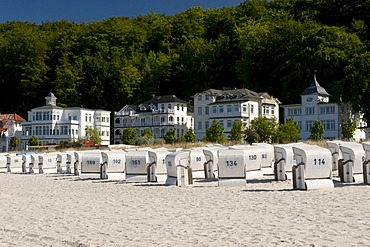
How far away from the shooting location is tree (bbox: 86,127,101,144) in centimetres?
7897

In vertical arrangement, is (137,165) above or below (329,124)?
below

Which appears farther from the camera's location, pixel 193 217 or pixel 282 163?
pixel 282 163

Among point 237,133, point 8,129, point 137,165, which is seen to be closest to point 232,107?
point 237,133

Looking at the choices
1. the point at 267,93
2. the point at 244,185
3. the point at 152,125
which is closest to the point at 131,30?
the point at 152,125

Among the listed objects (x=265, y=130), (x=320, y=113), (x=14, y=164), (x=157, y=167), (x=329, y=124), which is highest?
(x=320, y=113)

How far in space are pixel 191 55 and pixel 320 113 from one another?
3631 centimetres

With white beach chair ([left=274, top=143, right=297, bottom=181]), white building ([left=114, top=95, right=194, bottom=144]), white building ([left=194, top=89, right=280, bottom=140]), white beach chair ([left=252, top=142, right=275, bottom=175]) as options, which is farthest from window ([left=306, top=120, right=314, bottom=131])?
white beach chair ([left=274, top=143, right=297, bottom=181])

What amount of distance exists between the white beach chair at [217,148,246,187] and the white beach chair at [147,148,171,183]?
11.8 feet

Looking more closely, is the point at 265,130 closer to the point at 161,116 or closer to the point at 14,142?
the point at 161,116

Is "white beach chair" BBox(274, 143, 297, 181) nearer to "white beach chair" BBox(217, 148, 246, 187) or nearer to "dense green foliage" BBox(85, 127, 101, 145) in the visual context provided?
"white beach chair" BBox(217, 148, 246, 187)

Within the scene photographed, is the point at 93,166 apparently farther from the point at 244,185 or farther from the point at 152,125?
the point at 152,125

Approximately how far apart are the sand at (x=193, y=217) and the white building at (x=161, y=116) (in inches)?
2453

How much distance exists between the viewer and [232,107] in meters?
68.6

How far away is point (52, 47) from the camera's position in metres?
108
